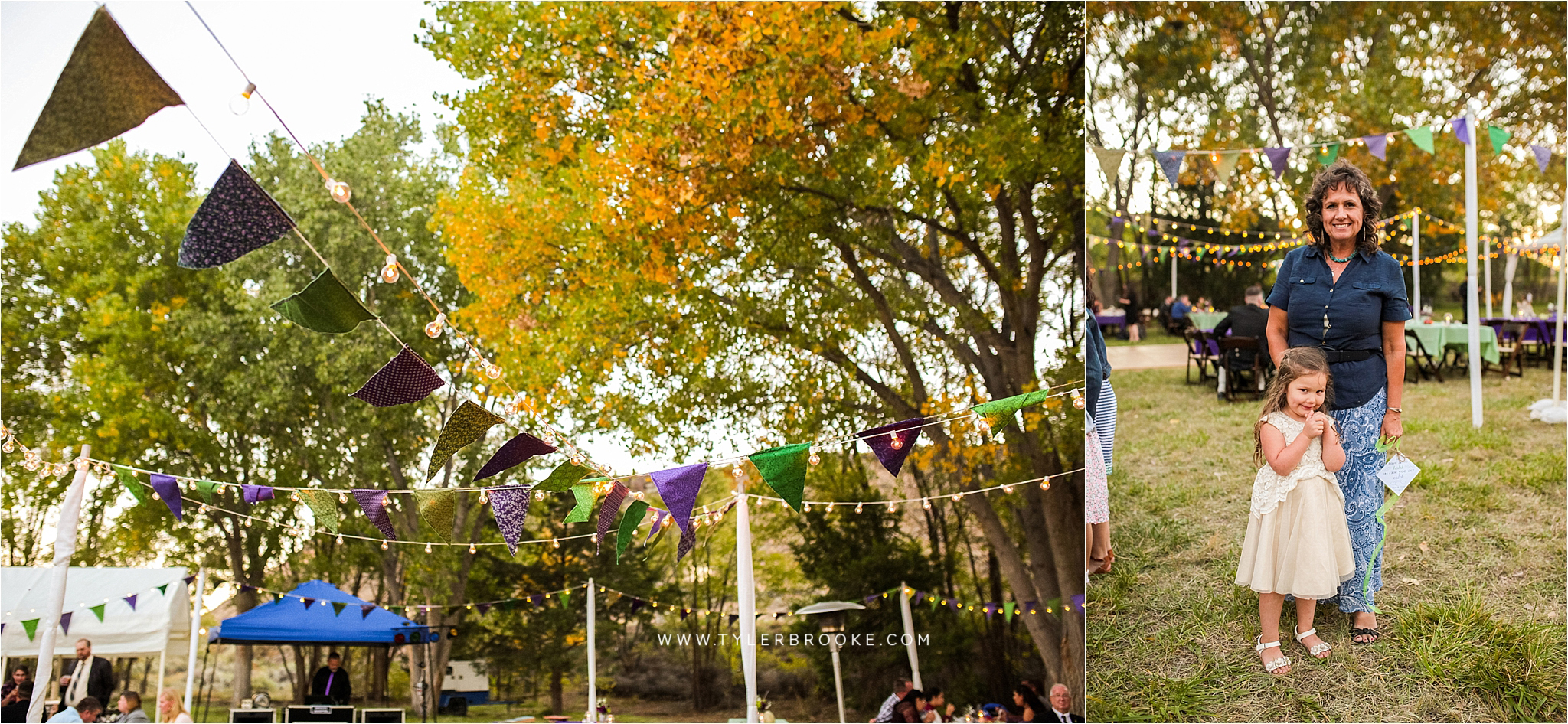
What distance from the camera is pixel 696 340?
18.3ft

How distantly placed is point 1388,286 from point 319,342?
5.73 metres

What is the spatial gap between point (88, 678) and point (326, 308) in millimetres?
4392

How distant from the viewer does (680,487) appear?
352 cm

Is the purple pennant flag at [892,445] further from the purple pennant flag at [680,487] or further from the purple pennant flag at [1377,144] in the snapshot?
the purple pennant flag at [1377,144]

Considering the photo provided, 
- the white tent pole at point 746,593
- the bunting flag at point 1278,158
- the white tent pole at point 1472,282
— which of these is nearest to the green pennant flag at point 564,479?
the white tent pole at point 746,593

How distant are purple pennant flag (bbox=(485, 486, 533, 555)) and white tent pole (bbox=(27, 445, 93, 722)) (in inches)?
62.2

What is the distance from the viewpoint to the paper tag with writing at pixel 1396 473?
3275 millimetres

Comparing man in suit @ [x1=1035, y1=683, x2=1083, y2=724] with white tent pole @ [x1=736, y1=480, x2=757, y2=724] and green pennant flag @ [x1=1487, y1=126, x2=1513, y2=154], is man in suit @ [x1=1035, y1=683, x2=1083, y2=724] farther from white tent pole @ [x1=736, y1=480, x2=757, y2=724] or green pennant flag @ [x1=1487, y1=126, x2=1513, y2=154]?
green pennant flag @ [x1=1487, y1=126, x2=1513, y2=154]

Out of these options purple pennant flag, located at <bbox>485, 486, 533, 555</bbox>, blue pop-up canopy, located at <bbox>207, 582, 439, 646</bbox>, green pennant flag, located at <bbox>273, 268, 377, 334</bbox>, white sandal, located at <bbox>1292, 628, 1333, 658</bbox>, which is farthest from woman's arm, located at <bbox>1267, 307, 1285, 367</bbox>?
blue pop-up canopy, located at <bbox>207, 582, 439, 646</bbox>

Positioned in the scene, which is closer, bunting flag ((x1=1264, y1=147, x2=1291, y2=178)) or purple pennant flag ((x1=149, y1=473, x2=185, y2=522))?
bunting flag ((x1=1264, y1=147, x2=1291, y2=178))

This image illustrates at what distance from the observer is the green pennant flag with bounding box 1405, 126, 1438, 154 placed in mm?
3748

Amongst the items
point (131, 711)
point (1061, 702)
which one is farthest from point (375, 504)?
point (1061, 702)

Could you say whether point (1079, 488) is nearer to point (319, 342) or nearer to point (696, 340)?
point (696, 340)

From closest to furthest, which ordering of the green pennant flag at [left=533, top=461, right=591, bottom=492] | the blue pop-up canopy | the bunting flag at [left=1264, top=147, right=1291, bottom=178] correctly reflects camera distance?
the green pennant flag at [left=533, top=461, right=591, bottom=492], the bunting flag at [left=1264, top=147, right=1291, bottom=178], the blue pop-up canopy
